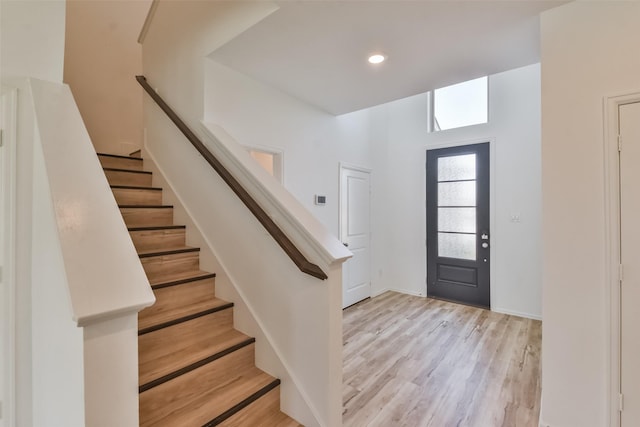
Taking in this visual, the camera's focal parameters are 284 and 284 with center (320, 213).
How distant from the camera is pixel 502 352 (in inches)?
110

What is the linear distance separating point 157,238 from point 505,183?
13.5ft

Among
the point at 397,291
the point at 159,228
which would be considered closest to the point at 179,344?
the point at 159,228

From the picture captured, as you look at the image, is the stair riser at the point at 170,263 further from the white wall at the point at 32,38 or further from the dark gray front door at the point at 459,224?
the dark gray front door at the point at 459,224

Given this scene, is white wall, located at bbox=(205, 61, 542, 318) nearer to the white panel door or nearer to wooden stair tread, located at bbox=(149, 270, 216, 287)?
wooden stair tread, located at bbox=(149, 270, 216, 287)

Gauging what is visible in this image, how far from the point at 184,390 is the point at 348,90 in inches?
111

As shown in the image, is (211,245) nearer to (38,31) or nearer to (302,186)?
(302,186)

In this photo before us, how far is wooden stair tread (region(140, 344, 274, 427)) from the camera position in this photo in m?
1.40

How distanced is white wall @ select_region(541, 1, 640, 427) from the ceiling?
0.31m

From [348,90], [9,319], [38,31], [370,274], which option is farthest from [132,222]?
[370,274]

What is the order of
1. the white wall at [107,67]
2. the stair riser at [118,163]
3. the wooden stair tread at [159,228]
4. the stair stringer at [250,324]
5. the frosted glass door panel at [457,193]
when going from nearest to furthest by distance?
the stair stringer at [250,324] < the wooden stair tread at [159,228] < the stair riser at [118,163] < the white wall at [107,67] < the frosted glass door panel at [457,193]

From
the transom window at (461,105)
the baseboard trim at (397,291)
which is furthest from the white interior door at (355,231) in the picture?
the transom window at (461,105)

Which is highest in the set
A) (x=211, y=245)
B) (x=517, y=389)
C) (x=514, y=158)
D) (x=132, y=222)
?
(x=514, y=158)

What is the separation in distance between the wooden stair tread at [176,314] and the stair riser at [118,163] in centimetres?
173

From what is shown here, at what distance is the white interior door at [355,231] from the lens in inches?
156
